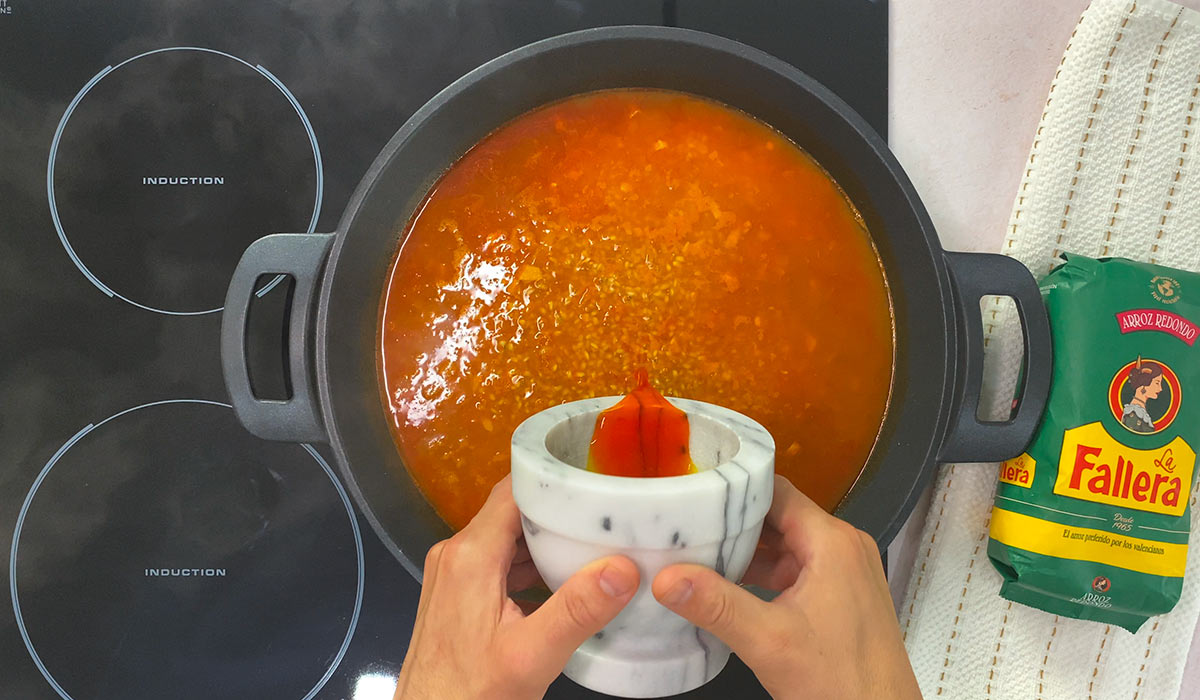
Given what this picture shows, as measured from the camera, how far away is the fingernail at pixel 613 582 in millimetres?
424

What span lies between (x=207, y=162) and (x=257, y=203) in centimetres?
7

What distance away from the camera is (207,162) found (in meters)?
0.74

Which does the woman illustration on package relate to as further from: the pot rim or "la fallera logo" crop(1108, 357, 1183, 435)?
the pot rim

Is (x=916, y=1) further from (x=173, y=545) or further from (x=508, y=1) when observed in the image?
(x=173, y=545)

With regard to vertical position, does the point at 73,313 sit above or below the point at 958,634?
above

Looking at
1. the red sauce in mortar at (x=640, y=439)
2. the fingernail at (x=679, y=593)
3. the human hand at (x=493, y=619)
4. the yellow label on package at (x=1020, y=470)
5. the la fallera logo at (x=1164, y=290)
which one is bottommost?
the human hand at (x=493, y=619)

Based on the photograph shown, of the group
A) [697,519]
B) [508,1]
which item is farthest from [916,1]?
[697,519]

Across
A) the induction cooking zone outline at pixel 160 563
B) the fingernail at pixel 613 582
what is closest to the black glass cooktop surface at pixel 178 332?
the induction cooking zone outline at pixel 160 563

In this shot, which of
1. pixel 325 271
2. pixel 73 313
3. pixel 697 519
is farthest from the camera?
pixel 73 313

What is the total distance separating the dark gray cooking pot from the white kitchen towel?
0.09 m

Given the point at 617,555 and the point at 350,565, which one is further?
the point at 350,565

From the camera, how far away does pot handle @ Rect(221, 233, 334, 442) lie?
2.08 ft

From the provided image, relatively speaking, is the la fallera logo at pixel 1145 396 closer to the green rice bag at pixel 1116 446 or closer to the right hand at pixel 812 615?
the green rice bag at pixel 1116 446

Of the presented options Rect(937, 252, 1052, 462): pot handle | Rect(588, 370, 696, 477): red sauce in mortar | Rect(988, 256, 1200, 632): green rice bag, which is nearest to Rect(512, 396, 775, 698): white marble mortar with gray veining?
Rect(588, 370, 696, 477): red sauce in mortar
